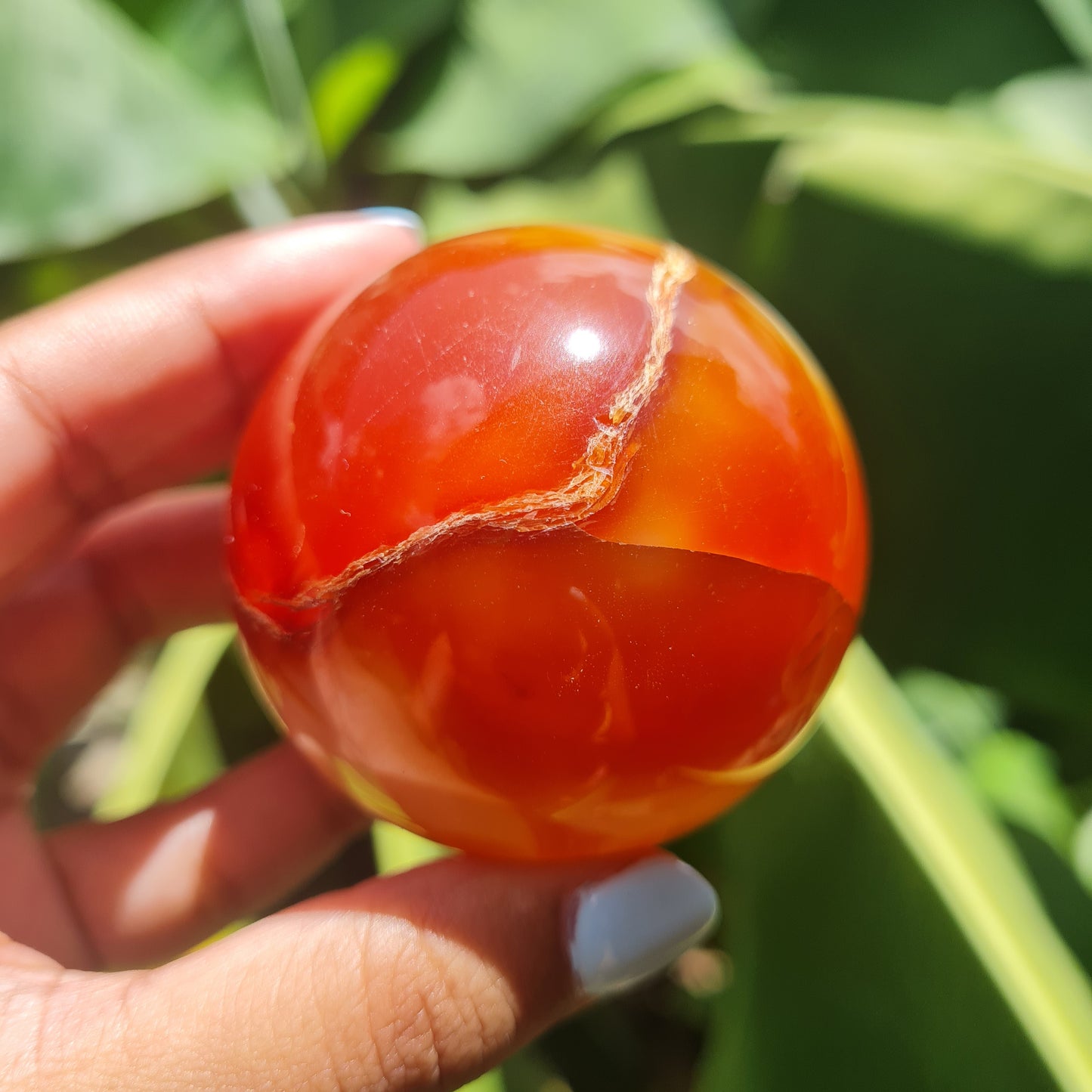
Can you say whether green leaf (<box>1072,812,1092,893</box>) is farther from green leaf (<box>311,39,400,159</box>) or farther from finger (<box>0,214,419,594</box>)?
green leaf (<box>311,39,400,159</box>)

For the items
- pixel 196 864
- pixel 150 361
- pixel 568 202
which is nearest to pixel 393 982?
pixel 196 864

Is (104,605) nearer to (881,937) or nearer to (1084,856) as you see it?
(881,937)

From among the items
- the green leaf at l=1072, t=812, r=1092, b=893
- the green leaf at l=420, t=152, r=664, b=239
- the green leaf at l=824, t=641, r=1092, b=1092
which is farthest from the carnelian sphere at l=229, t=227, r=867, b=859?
the green leaf at l=420, t=152, r=664, b=239

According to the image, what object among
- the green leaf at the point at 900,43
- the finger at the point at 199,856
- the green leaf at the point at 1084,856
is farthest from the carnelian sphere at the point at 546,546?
the green leaf at the point at 900,43

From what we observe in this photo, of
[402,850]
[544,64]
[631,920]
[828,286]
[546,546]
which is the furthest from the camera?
[544,64]

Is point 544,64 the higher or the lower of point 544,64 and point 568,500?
the higher

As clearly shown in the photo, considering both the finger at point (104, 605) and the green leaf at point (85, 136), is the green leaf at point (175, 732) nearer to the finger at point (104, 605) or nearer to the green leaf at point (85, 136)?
the finger at point (104, 605)
